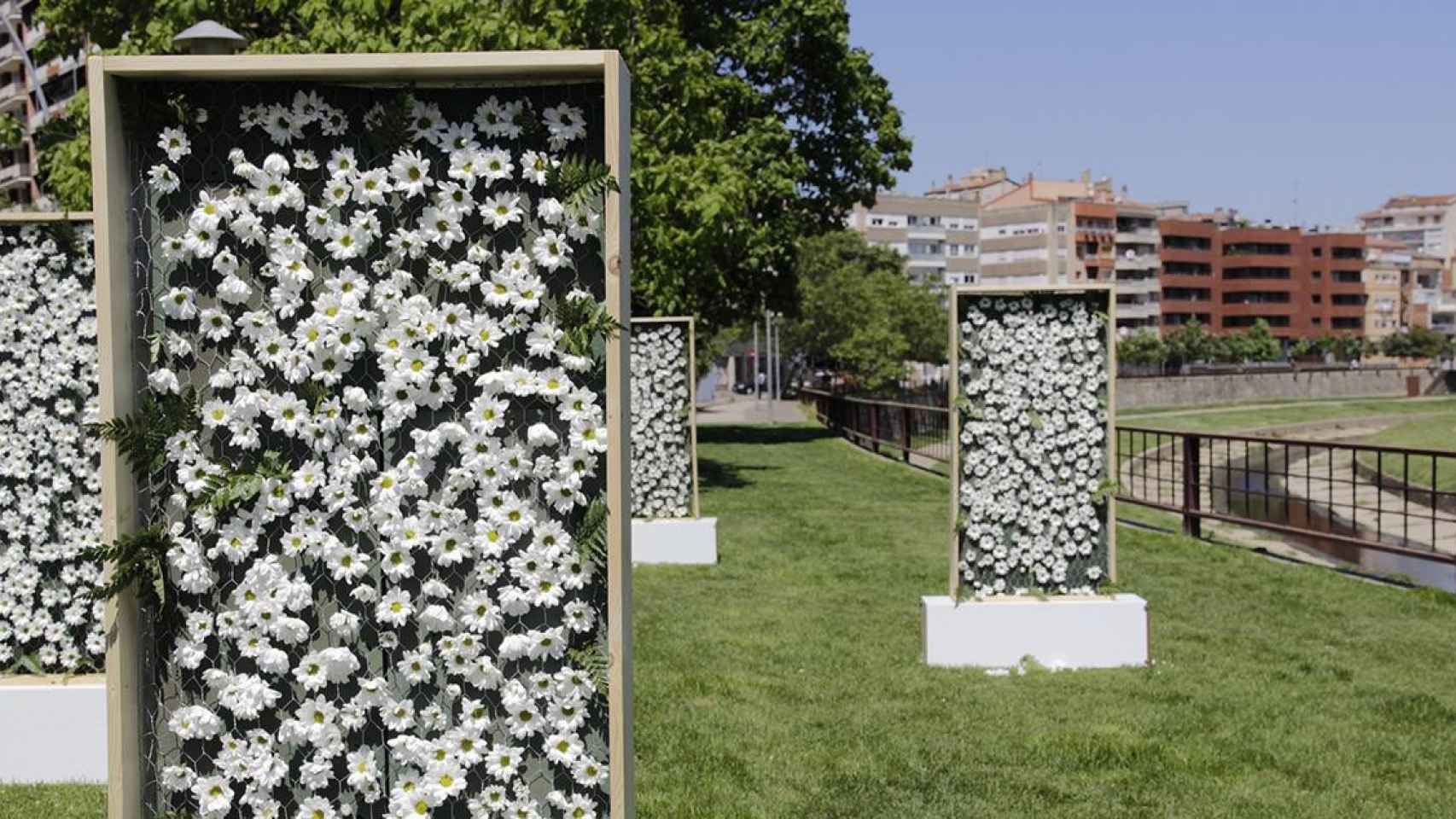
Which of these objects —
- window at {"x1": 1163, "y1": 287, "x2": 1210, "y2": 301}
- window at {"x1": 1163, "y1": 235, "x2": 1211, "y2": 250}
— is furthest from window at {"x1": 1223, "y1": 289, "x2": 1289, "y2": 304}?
window at {"x1": 1163, "y1": 235, "x2": 1211, "y2": 250}

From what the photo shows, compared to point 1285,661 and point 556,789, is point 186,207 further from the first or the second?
point 1285,661

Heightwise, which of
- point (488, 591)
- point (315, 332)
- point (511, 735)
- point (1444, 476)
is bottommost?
point (1444, 476)

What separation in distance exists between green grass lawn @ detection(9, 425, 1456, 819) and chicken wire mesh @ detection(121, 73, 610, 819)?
186 centimetres

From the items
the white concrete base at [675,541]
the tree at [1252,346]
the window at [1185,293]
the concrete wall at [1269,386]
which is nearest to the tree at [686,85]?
the white concrete base at [675,541]

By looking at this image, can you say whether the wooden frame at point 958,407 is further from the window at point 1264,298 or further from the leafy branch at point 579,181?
the window at point 1264,298

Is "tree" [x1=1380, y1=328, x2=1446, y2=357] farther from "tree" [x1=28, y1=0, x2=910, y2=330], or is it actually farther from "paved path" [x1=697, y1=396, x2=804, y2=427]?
"tree" [x1=28, y1=0, x2=910, y2=330]

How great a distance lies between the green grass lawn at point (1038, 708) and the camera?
20.5ft

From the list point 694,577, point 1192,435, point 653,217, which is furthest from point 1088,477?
point 653,217

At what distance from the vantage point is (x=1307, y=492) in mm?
15234

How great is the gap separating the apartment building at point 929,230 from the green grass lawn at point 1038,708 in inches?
5776

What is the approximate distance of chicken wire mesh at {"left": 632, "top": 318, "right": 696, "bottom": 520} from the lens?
46.1 feet

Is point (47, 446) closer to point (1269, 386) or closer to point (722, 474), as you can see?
point (722, 474)

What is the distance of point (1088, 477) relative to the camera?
9039 millimetres

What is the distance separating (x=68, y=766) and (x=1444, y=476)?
38.1 m
